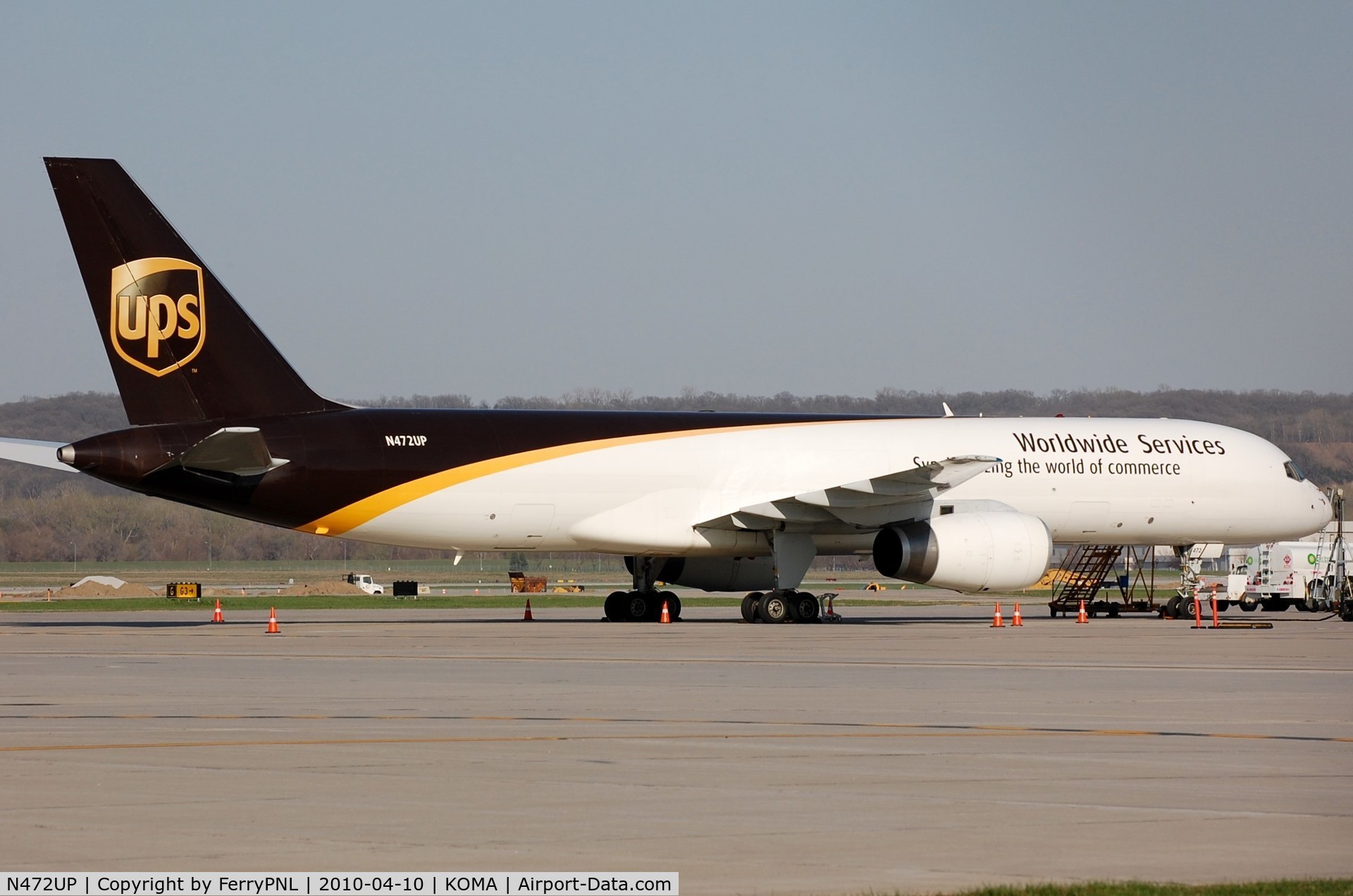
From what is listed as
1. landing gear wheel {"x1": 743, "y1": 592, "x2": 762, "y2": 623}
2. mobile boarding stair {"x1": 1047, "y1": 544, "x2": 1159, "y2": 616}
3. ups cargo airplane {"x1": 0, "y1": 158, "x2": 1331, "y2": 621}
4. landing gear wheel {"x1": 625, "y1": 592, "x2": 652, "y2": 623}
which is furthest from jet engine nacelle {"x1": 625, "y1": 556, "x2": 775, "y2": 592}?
mobile boarding stair {"x1": 1047, "y1": 544, "x2": 1159, "y2": 616}

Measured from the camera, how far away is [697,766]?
471 inches

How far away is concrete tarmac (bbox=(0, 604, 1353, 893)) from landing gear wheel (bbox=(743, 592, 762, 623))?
1215 centimetres

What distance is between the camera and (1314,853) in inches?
341

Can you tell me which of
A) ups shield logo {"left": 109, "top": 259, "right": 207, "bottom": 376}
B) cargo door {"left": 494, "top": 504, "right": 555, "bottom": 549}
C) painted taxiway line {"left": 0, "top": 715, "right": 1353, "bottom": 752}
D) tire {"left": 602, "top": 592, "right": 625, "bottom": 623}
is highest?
ups shield logo {"left": 109, "top": 259, "right": 207, "bottom": 376}

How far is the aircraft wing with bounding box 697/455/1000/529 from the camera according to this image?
35000mm

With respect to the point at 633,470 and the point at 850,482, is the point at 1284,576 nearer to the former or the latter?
the point at 850,482

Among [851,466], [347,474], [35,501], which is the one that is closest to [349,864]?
[347,474]

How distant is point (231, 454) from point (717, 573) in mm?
12457

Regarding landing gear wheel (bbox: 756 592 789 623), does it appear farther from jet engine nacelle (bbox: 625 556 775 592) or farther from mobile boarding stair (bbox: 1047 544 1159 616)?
mobile boarding stair (bbox: 1047 544 1159 616)

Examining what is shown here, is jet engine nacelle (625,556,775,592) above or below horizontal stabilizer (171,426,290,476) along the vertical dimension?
below

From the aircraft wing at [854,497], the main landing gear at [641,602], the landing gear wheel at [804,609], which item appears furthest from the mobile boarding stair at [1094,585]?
the main landing gear at [641,602]

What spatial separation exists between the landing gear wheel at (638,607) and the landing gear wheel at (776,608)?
12.0ft
